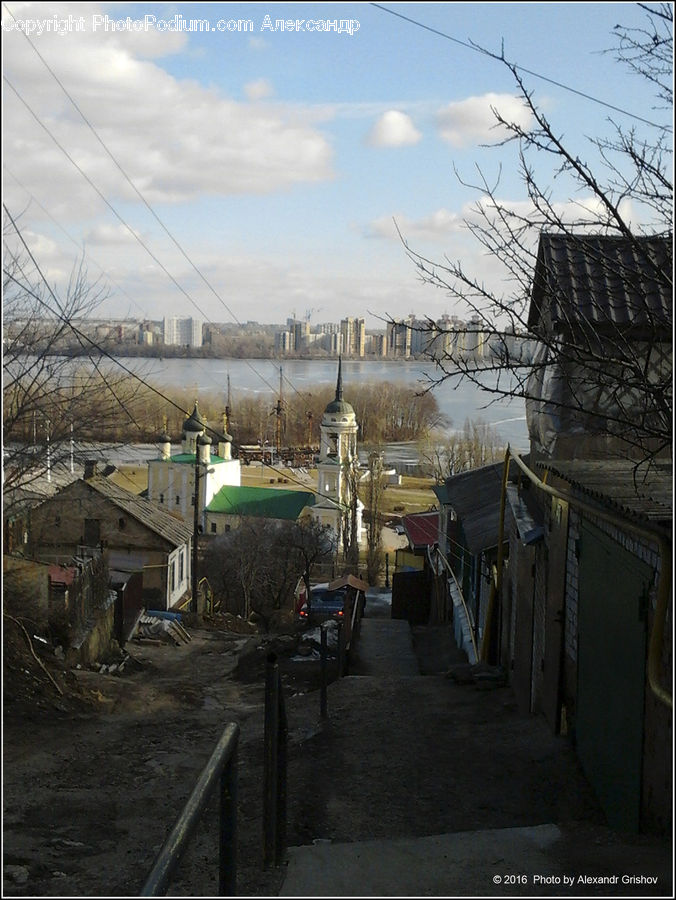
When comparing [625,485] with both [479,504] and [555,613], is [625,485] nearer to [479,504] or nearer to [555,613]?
[555,613]

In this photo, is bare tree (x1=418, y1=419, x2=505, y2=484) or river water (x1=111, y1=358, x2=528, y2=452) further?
bare tree (x1=418, y1=419, x2=505, y2=484)

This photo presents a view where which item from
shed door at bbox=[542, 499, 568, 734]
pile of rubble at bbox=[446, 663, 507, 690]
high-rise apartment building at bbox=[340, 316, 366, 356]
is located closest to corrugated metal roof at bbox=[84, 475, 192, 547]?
high-rise apartment building at bbox=[340, 316, 366, 356]

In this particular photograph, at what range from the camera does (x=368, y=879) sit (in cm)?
321

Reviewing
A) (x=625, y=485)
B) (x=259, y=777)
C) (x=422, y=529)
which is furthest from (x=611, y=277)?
(x=422, y=529)

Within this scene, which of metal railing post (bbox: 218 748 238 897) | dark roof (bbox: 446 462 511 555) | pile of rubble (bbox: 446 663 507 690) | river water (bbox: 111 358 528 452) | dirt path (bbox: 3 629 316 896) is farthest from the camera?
dark roof (bbox: 446 462 511 555)

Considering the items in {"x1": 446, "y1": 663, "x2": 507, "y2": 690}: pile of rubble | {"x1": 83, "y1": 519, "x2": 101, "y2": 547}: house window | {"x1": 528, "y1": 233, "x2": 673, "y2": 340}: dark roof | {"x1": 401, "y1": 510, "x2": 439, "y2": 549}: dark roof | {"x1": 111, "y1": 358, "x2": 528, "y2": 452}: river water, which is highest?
{"x1": 528, "y1": 233, "x2": 673, "y2": 340}: dark roof

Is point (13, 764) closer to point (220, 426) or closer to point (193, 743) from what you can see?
point (193, 743)

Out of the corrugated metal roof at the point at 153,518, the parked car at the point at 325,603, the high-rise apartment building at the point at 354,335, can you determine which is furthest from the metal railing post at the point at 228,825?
the corrugated metal roof at the point at 153,518

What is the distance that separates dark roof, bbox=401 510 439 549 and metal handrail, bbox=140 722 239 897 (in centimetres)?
2079

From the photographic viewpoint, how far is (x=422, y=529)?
81.2 feet

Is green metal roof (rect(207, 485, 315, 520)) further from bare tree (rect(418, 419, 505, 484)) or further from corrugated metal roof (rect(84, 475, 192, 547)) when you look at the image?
corrugated metal roof (rect(84, 475, 192, 547))

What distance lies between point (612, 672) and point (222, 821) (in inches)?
83.0

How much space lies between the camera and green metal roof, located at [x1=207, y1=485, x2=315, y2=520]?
3947 centimetres

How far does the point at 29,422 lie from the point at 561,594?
11.4 feet
